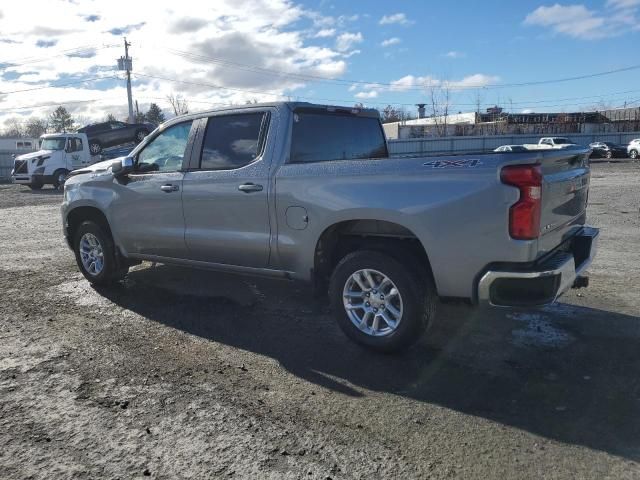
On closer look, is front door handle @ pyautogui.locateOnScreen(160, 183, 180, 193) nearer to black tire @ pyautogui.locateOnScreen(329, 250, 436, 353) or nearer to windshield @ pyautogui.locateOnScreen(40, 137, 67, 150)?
black tire @ pyautogui.locateOnScreen(329, 250, 436, 353)

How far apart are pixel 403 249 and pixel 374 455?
1.77m

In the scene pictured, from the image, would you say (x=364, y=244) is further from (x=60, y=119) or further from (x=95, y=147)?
(x=60, y=119)

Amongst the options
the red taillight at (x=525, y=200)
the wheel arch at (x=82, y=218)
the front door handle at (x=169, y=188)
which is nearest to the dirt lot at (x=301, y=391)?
the wheel arch at (x=82, y=218)

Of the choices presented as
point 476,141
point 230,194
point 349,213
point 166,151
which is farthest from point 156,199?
point 476,141

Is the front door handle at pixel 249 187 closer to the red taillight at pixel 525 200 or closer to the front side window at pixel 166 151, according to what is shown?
the front side window at pixel 166 151

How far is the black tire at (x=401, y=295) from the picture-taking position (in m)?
4.14

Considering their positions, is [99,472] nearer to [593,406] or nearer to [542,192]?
[593,406]

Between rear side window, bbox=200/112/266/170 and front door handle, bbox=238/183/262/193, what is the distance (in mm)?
248

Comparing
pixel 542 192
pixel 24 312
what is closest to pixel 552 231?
pixel 542 192

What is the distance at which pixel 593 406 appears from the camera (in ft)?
11.3

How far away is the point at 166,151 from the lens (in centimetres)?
588

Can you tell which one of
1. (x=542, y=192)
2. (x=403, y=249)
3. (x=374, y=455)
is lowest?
(x=374, y=455)

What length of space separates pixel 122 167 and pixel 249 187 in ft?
6.05

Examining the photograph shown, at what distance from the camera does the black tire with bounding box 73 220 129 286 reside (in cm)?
642
